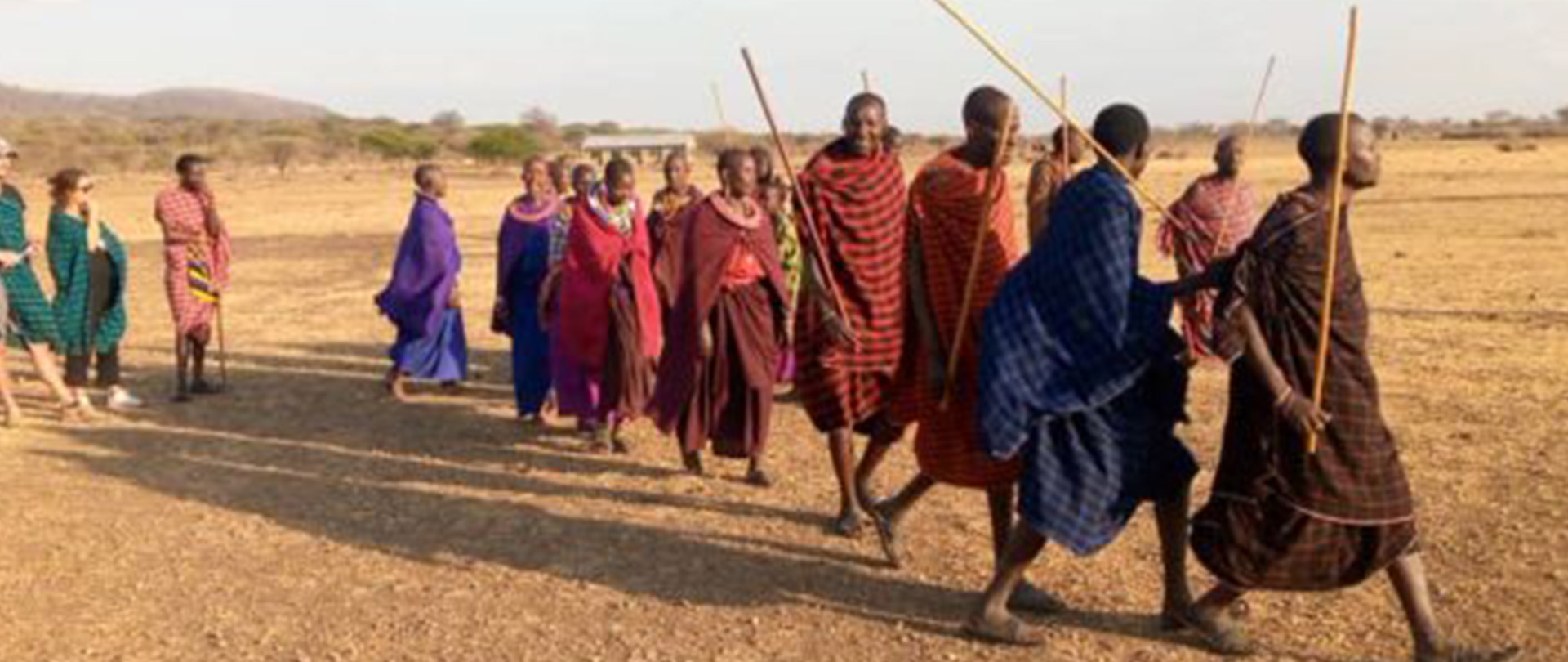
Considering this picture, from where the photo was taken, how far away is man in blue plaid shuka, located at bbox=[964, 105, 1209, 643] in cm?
438

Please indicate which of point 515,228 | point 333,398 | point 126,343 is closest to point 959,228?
point 515,228

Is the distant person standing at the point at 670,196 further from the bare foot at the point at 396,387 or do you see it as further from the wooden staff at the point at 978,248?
the wooden staff at the point at 978,248

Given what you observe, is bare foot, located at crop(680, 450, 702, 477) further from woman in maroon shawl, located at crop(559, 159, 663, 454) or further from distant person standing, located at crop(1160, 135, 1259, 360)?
distant person standing, located at crop(1160, 135, 1259, 360)

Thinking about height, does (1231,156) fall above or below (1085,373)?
above

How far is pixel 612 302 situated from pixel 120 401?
4211mm

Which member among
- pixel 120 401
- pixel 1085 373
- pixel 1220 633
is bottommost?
pixel 120 401

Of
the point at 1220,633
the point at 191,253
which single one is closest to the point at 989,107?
the point at 1220,633

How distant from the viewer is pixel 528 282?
9266 mm

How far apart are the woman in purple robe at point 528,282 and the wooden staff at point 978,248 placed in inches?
171

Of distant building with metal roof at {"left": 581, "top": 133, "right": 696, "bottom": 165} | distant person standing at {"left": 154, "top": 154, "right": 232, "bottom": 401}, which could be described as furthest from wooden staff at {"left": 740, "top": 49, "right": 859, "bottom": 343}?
distant building with metal roof at {"left": 581, "top": 133, "right": 696, "bottom": 165}

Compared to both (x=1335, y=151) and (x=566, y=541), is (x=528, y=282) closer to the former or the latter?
(x=566, y=541)

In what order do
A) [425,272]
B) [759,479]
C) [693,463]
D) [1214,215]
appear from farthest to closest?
[425,272]
[1214,215]
[693,463]
[759,479]

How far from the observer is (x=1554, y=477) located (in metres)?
6.75

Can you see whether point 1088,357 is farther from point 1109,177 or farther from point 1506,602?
point 1506,602
